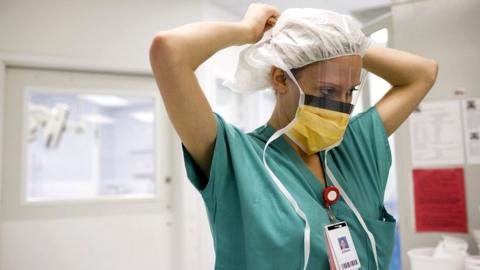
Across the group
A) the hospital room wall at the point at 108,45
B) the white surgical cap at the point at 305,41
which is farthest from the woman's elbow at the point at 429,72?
the hospital room wall at the point at 108,45

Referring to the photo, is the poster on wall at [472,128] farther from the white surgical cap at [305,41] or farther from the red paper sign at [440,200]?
the white surgical cap at [305,41]

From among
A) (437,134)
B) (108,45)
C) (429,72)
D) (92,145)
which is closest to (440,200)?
(437,134)

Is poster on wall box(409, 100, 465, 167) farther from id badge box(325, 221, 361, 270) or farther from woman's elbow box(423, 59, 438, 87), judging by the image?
id badge box(325, 221, 361, 270)

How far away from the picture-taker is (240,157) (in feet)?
2.63

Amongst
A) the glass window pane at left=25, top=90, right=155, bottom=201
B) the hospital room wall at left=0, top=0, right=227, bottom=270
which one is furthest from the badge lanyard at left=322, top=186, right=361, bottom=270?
the glass window pane at left=25, top=90, right=155, bottom=201

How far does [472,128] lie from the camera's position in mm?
1607

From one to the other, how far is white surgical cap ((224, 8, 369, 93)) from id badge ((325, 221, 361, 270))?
0.38 metres

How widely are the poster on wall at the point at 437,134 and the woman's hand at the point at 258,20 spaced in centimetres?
104

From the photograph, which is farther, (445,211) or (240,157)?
(445,211)

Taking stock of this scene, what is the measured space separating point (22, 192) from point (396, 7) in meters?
2.54

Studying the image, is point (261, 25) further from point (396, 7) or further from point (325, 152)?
point (396, 7)

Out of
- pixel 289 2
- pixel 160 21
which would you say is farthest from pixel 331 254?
pixel 289 2

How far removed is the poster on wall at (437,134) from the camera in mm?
1630

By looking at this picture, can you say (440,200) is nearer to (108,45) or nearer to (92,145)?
(108,45)
